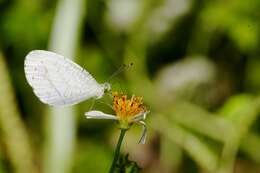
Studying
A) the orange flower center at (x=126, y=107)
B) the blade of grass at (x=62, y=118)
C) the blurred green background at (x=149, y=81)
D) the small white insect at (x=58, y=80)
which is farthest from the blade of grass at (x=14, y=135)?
the orange flower center at (x=126, y=107)

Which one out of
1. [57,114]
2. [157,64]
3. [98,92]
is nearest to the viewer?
[98,92]

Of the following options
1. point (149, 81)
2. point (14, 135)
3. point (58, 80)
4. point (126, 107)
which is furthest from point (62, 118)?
point (126, 107)

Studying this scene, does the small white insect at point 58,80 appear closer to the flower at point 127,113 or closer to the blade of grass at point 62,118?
the flower at point 127,113

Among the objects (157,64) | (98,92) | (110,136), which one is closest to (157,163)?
(110,136)

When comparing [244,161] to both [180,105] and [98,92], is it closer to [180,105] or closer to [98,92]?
[180,105]

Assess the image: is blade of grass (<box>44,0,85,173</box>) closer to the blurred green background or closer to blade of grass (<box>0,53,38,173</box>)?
the blurred green background

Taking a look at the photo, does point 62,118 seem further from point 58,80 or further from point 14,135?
point 58,80

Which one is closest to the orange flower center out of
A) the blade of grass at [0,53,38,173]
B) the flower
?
the flower

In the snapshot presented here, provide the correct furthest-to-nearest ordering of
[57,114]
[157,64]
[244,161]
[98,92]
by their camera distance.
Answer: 1. [157,64]
2. [244,161]
3. [57,114]
4. [98,92]
